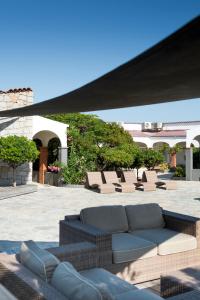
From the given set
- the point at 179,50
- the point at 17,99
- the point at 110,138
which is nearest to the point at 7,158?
the point at 17,99

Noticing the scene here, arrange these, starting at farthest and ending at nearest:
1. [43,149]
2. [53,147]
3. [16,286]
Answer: [53,147], [43,149], [16,286]

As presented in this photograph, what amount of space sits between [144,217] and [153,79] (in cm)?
276

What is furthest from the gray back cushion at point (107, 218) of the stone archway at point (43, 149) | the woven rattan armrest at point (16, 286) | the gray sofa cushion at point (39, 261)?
the stone archway at point (43, 149)

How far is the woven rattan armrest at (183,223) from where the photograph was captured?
5324 mm

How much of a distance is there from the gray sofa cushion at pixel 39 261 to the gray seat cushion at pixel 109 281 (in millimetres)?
455

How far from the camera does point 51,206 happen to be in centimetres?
1132

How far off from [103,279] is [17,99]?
13594mm

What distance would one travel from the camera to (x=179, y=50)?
2.62 meters

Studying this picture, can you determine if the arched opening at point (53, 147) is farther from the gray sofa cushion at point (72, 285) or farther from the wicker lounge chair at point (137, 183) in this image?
the gray sofa cushion at point (72, 285)

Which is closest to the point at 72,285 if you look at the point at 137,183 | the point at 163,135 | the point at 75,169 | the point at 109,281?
the point at 109,281

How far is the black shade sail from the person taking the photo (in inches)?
98.5

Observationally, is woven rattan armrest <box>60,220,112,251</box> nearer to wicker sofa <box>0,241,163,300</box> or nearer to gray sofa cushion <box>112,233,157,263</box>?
gray sofa cushion <box>112,233,157,263</box>

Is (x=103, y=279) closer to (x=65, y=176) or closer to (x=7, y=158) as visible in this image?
(x=7, y=158)

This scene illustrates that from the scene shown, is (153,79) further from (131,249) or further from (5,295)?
(5,295)
